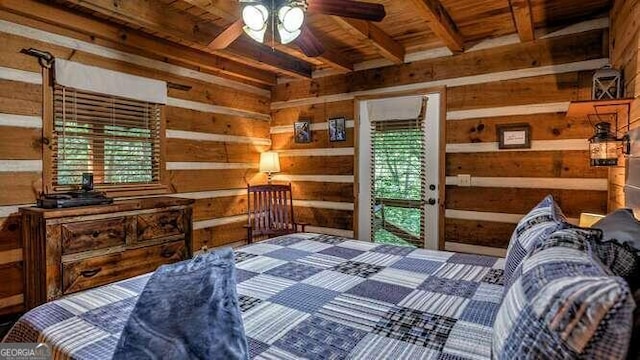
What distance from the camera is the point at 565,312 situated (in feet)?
1.95

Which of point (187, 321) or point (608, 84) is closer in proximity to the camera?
point (187, 321)

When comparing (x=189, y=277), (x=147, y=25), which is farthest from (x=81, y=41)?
(x=189, y=277)

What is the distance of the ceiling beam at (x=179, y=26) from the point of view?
245cm

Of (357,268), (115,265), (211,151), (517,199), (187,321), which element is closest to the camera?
(187,321)

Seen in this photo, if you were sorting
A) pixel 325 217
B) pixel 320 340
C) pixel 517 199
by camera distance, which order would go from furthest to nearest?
pixel 325 217 → pixel 517 199 → pixel 320 340

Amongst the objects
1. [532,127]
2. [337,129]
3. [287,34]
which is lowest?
[532,127]

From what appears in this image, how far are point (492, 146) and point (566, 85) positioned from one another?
2.42ft

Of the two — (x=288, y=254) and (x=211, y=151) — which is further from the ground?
(x=211, y=151)

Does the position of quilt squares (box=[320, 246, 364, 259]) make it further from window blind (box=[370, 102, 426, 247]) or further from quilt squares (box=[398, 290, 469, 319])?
window blind (box=[370, 102, 426, 247])

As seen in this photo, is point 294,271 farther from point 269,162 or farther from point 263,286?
point 269,162

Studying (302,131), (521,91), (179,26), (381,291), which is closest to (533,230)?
(381,291)

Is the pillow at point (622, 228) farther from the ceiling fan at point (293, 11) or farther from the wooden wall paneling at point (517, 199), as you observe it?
the wooden wall paneling at point (517, 199)

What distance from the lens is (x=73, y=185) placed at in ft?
9.05

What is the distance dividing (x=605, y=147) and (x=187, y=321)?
2457mm
